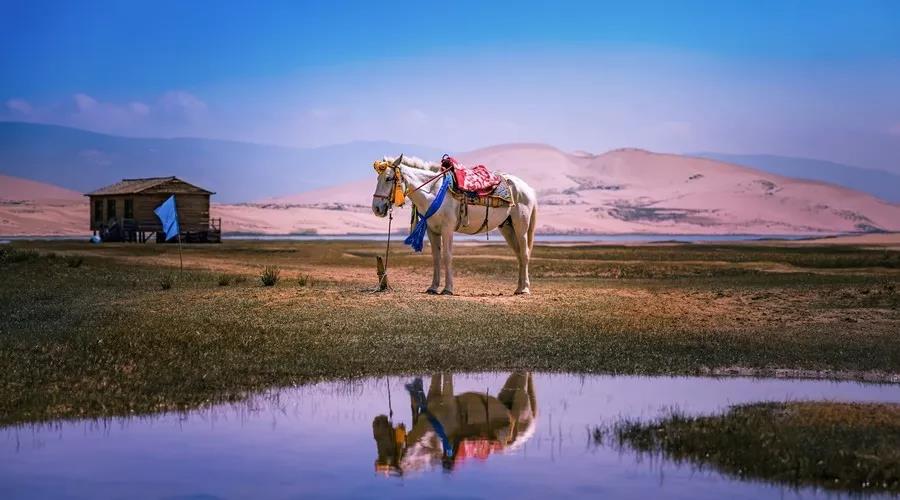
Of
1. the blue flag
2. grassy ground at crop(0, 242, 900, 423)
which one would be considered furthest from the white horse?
the blue flag

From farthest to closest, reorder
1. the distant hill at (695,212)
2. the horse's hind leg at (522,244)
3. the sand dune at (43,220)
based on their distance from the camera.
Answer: the distant hill at (695,212) → the sand dune at (43,220) → the horse's hind leg at (522,244)

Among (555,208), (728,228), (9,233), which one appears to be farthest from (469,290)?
(555,208)

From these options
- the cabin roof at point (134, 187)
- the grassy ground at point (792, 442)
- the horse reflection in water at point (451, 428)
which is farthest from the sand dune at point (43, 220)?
the grassy ground at point (792, 442)

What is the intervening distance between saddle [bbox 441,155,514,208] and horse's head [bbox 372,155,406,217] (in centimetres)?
127

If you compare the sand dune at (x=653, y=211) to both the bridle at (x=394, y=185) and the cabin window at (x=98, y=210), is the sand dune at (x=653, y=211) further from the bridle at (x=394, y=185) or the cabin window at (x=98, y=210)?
the bridle at (x=394, y=185)

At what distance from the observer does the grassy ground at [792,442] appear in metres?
8.98

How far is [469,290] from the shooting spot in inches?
1079

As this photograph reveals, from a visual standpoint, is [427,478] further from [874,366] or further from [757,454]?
[874,366]

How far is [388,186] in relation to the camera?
2338cm

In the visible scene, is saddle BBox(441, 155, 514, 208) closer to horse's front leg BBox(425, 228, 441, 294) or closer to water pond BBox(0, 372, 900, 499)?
horse's front leg BBox(425, 228, 441, 294)

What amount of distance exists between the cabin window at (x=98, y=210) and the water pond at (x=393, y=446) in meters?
56.0

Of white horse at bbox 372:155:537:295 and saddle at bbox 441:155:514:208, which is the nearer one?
white horse at bbox 372:155:537:295

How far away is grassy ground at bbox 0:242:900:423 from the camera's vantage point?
13.9 m

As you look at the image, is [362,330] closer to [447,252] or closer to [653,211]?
[447,252]
